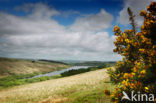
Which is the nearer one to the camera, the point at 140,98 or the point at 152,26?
the point at 140,98

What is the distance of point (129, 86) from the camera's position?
4789 mm

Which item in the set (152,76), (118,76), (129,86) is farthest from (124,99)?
(118,76)

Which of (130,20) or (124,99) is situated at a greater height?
(130,20)

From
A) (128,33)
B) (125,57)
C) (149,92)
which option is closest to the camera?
(149,92)

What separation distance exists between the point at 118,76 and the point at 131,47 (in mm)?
2502

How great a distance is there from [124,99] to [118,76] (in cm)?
353

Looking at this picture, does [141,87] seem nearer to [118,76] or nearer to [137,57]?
[137,57]

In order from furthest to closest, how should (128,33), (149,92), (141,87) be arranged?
1. (128,33)
2. (141,87)
3. (149,92)

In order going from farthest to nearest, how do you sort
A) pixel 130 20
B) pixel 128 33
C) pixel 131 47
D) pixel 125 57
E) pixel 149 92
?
pixel 130 20, pixel 128 33, pixel 125 57, pixel 131 47, pixel 149 92

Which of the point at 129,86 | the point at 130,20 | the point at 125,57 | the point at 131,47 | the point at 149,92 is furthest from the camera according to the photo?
the point at 130,20

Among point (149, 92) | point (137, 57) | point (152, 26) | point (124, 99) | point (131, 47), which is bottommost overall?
point (124, 99)

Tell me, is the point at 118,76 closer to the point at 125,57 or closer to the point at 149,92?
the point at 125,57

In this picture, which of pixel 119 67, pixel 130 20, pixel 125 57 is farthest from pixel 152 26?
pixel 130 20

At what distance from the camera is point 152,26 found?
15.5 ft
